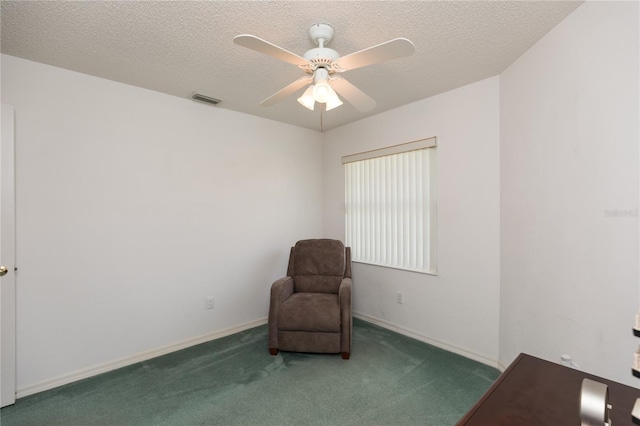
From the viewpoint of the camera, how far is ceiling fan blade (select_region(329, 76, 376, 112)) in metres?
1.86

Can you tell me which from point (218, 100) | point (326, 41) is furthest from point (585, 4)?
point (218, 100)

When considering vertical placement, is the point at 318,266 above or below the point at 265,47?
below

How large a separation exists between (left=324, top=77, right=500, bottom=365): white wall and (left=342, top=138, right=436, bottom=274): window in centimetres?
12

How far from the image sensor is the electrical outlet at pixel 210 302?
10.3ft

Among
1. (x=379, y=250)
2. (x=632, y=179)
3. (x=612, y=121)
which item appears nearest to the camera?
(x=632, y=179)

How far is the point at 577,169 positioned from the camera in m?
1.71

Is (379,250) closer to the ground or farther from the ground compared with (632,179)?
closer to the ground

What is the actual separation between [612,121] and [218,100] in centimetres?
302

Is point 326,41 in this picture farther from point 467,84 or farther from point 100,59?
point 100,59

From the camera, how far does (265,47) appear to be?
1490 millimetres

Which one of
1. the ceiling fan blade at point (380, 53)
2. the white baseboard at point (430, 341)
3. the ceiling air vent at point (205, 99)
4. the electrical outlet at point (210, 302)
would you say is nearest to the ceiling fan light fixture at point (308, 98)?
the ceiling fan blade at point (380, 53)

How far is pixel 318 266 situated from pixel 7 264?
250cm

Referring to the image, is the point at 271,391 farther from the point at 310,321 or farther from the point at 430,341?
the point at 430,341

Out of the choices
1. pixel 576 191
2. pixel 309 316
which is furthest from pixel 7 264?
pixel 576 191
